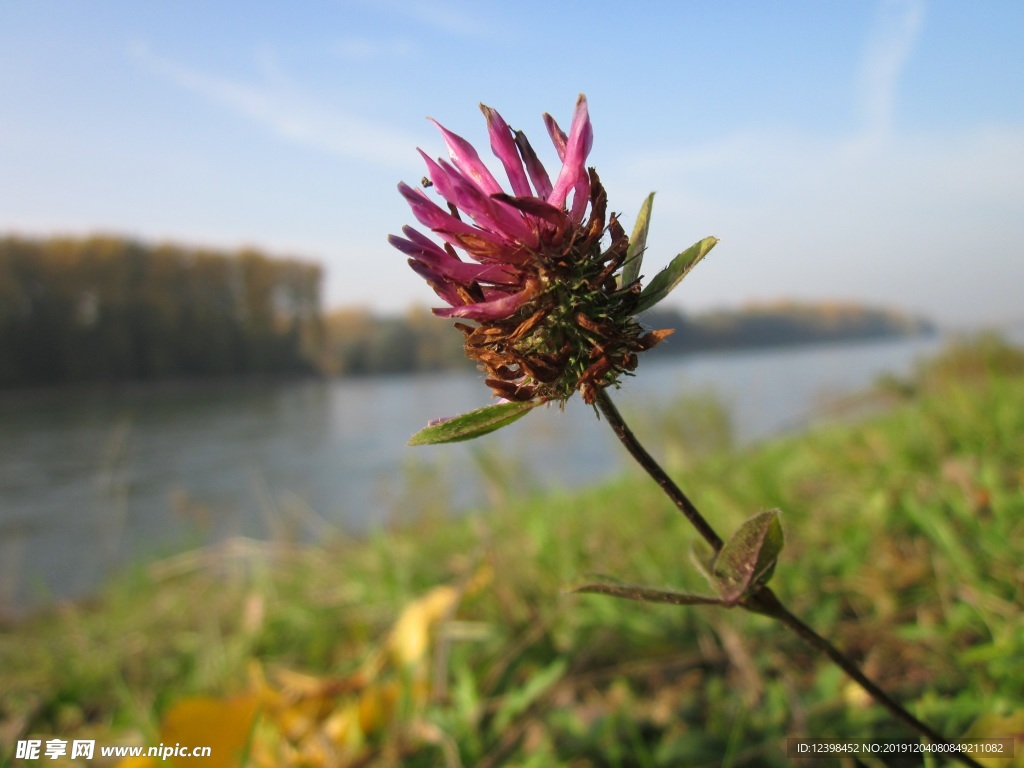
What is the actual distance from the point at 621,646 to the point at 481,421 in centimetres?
159

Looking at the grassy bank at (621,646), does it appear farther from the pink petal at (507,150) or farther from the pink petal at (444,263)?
the pink petal at (507,150)

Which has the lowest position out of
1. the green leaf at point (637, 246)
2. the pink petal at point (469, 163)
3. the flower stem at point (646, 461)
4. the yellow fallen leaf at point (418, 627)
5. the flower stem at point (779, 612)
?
the yellow fallen leaf at point (418, 627)

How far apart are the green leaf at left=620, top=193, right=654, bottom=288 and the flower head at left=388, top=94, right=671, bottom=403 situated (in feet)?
0.04

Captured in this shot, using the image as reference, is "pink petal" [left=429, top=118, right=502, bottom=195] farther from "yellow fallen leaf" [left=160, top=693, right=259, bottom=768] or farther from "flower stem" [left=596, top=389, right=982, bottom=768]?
"yellow fallen leaf" [left=160, top=693, right=259, bottom=768]

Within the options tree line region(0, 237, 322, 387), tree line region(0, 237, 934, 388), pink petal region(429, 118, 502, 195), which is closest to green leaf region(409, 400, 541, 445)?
pink petal region(429, 118, 502, 195)

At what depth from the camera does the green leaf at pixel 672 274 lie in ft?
2.66

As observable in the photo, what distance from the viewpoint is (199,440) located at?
22.8 metres

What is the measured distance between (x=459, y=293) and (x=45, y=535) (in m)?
13.2

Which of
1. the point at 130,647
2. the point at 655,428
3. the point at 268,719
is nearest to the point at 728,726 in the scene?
the point at 268,719

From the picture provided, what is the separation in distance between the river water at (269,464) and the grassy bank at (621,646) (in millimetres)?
736

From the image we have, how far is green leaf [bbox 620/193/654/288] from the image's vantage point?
2.92 feet

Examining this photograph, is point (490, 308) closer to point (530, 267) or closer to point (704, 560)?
point (530, 267)

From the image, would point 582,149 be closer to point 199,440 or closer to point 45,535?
point 45,535

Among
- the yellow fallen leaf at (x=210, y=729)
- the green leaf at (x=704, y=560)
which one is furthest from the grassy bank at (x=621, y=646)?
the green leaf at (x=704, y=560)
